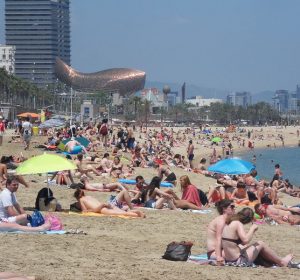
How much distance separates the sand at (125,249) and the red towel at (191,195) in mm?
657

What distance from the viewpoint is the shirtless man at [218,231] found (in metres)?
7.88

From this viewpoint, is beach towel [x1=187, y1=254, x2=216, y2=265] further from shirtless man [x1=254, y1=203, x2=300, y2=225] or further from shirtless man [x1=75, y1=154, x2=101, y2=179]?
shirtless man [x1=75, y1=154, x2=101, y2=179]

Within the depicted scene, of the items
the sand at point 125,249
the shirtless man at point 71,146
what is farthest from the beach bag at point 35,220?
the shirtless man at point 71,146

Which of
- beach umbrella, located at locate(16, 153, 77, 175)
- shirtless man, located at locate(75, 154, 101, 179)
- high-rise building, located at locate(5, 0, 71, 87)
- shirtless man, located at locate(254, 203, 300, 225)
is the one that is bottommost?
shirtless man, located at locate(254, 203, 300, 225)

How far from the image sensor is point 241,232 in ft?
25.7

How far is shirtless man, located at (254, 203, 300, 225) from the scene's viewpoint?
485 inches

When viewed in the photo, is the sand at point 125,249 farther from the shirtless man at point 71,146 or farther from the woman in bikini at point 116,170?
the shirtless man at point 71,146

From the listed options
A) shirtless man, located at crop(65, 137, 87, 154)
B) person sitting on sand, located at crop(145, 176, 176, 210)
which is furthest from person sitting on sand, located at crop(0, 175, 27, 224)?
shirtless man, located at crop(65, 137, 87, 154)

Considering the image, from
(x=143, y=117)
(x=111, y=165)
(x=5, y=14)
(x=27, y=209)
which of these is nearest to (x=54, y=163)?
(x=27, y=209)

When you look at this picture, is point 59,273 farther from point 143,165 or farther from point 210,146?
point 210,146

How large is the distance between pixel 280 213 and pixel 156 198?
2.13 metres

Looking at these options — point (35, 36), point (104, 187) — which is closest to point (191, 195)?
point (104, 187)

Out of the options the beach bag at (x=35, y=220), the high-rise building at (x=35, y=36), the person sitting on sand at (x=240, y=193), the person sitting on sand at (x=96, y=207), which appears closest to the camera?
the beach bag at (x=35, y=220)

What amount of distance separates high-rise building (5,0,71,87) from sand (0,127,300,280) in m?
160
